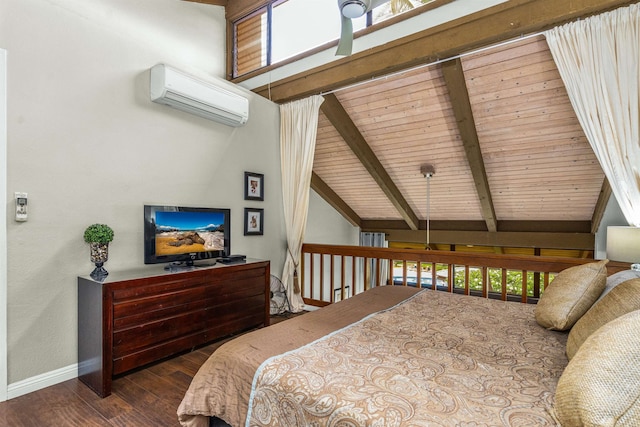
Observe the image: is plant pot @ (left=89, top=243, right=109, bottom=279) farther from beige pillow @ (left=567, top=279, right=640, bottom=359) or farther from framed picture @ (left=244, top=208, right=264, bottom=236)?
beige pillow @ (left=567, top=279, right=640, bottom=359)

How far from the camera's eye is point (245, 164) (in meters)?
3.85

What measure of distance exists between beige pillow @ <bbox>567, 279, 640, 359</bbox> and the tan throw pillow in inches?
13.9

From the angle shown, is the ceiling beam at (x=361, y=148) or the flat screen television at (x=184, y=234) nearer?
the flat screen television at (x=184, y=234)

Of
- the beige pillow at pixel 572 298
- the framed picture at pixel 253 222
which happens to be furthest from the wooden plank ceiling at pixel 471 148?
the beige pillow at pixel 572 298

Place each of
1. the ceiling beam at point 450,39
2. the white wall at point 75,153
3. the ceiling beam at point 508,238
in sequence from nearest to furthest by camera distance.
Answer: the white wall at point 75,153, the ceiling beam at point 450,39, the ceiling beam at point 508,238

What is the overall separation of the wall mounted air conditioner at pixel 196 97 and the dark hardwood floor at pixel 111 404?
2.23m

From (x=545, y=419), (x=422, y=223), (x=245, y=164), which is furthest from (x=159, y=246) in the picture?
(x=422, y=223)

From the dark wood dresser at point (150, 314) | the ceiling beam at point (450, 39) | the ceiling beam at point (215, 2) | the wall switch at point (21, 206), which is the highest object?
the ceiling beam at point (215, 2)

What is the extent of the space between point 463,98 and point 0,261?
3.91 meters

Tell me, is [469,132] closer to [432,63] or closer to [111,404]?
[432,63]

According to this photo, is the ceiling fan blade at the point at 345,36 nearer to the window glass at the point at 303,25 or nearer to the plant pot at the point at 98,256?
the window glass at the point at 303,25

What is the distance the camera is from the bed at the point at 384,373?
1018 millimetres

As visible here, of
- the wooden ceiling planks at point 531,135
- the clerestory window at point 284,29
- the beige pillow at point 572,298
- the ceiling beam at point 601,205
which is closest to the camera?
the beige pillow at point 572,298

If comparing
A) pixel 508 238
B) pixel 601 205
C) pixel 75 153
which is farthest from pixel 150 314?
pixel 601 205
